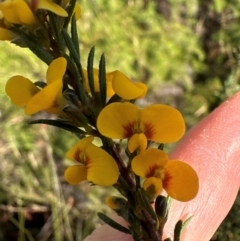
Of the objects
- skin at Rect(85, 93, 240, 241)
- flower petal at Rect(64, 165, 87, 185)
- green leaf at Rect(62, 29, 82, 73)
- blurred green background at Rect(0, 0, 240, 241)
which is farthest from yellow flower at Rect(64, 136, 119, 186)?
blurred green background at Rect(0, 0, 240, 241)

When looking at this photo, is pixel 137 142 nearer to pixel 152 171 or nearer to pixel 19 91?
pixel 152 171

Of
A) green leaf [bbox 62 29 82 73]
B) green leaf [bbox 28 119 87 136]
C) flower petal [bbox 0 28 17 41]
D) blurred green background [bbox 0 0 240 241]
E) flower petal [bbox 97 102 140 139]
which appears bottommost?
blurred green background [bbox 0 0 240 241]

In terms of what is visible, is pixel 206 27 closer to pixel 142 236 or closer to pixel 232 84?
pixel 232 84

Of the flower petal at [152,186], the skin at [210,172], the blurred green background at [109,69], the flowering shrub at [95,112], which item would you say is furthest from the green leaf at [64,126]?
the blurred green background at [109,69]

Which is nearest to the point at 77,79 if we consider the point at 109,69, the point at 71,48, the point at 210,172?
the point at 71,48

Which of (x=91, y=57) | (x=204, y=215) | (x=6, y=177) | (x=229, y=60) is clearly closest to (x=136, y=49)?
(x=229, y=60)

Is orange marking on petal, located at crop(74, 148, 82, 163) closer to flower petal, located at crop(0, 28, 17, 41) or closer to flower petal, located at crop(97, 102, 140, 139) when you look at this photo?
flower petal, located at crop(97, 102, 140, 139)
